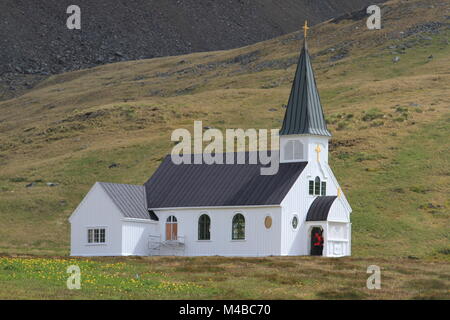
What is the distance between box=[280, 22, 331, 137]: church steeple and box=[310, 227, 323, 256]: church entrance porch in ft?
20.6

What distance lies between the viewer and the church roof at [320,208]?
5731cm

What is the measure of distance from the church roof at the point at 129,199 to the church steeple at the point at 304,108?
10230mm

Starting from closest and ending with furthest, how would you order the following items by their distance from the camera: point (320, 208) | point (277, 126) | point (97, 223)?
1. point (320, 208)
2. point (97, 223)
3. point (277, 126)

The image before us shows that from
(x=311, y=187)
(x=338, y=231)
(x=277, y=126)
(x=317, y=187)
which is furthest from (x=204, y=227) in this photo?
(x=277, y=126)

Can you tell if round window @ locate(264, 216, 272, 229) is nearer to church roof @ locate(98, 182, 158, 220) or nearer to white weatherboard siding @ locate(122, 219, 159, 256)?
white weatherboard siding @ locate(122, 219, 159, 256)

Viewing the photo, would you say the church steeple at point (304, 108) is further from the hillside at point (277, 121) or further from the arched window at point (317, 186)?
the hillside at point (277, 121)

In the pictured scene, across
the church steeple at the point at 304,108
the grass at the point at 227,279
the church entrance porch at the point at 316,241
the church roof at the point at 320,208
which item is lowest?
the grass at the point at 227,279

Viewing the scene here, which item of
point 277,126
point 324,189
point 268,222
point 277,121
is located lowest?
point 268,222

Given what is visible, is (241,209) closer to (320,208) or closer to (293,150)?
(320,208)

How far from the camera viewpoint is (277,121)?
10362 cm

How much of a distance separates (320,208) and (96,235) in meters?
14.5

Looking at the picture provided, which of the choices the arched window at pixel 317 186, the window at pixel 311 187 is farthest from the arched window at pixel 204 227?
the arched window at pixel 317 186
